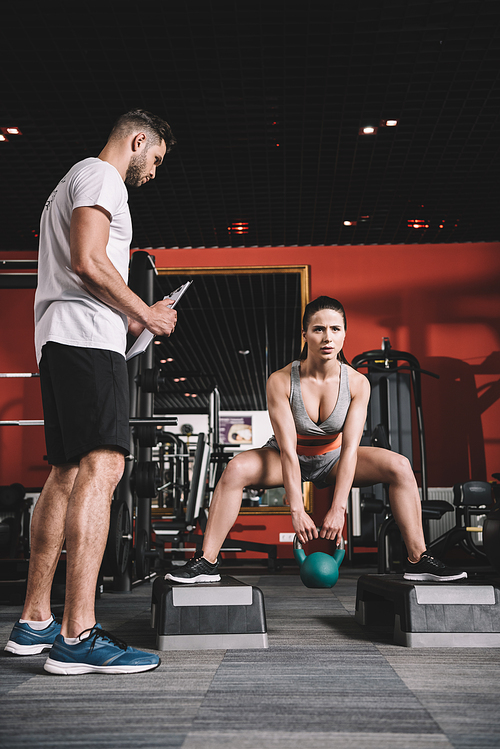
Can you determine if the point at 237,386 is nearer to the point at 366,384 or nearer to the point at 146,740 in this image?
the point at 366,384

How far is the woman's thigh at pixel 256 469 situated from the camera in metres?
2.01

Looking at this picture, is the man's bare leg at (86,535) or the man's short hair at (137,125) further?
the man's short hair at (137,125)

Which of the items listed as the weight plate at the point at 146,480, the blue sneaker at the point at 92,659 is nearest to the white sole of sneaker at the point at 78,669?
the blue sneaker at the point at 92,659

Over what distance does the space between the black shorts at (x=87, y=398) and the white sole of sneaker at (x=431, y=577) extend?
1.05m

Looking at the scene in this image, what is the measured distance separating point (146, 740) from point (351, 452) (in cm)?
126

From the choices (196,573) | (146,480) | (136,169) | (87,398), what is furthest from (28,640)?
(146,480)

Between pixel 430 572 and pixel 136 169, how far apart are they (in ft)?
5.08

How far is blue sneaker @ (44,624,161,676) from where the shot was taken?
1.40 metres

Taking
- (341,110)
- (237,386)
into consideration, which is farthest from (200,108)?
(237,386)

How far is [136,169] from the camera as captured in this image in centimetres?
179

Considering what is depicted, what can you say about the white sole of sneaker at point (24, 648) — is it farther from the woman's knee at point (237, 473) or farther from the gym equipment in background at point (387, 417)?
the gym equipment in background at point (387, 417)

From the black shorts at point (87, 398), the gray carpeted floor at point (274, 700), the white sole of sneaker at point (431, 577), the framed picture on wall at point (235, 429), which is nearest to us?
the gray carpeted floor at point (274, 700)

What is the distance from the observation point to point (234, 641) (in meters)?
1.71

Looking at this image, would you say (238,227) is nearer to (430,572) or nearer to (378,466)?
(378,466)
